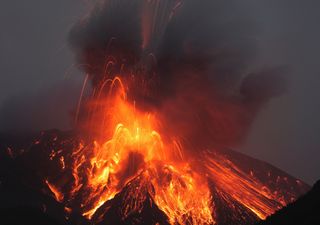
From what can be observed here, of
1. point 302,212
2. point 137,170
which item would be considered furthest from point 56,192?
point 302,212

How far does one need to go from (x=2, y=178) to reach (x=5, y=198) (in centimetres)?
909

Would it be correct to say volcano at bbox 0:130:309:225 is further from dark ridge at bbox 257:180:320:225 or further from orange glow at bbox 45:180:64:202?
dark ridge at bbox 257:180:320:225

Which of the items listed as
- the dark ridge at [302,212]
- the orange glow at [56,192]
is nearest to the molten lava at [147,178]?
the orange glow at [56,192]

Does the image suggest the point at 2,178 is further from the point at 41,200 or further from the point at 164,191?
the point at 164,191

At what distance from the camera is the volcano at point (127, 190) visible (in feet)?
255

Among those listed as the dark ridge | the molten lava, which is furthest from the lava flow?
the dark ridge

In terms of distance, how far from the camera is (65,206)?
275 ft

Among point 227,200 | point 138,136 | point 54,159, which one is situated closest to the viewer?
point 227,200

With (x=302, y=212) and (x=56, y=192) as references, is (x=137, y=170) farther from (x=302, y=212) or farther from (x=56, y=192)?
(x=302, y=212)

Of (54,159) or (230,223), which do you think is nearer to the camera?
(230,223)

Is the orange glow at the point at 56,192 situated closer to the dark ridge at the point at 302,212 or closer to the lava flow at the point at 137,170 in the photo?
the lava flow at the point at 137,170

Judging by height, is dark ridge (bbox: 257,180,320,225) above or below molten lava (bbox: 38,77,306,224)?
above

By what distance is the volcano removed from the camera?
77.7 m

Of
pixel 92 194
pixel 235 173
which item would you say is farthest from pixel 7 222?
pixel 235 173
